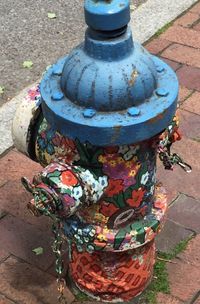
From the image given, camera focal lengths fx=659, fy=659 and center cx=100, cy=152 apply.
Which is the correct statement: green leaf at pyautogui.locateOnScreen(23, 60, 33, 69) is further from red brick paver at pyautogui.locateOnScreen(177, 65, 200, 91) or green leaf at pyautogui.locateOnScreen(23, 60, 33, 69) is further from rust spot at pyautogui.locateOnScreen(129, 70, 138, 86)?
rust spot at pyautogui.locateOnScreen(129, 70, 138, 86)

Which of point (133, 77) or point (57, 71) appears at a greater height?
point (133, 77)

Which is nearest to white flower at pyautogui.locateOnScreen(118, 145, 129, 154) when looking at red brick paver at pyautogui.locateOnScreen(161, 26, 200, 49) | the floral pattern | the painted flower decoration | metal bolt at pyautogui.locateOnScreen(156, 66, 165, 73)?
the floral pattern

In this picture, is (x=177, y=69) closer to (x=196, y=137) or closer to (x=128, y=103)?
(x=196, y=137)

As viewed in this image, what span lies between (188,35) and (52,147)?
8.67ft

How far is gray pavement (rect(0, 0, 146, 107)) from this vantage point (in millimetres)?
4625

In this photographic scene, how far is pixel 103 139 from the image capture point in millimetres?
2293

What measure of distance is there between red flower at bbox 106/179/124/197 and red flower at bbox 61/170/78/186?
166mm

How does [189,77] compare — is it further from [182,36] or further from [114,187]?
[114,187]

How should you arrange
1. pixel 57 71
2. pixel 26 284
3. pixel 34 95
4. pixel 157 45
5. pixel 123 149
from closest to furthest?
1. pixel 123 149
2. pixel 57 71
3. pixel 34 95
4. pixel 26 284
5. pixel 157 45

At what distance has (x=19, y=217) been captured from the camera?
3512 millimetres

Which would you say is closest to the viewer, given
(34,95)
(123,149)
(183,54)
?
(123,149)

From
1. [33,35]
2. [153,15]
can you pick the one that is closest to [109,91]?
[33,35]

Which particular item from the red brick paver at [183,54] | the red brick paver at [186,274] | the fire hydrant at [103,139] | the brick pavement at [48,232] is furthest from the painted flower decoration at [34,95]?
the red brick paver at [183,54]

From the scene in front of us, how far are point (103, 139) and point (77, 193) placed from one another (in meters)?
0.23
